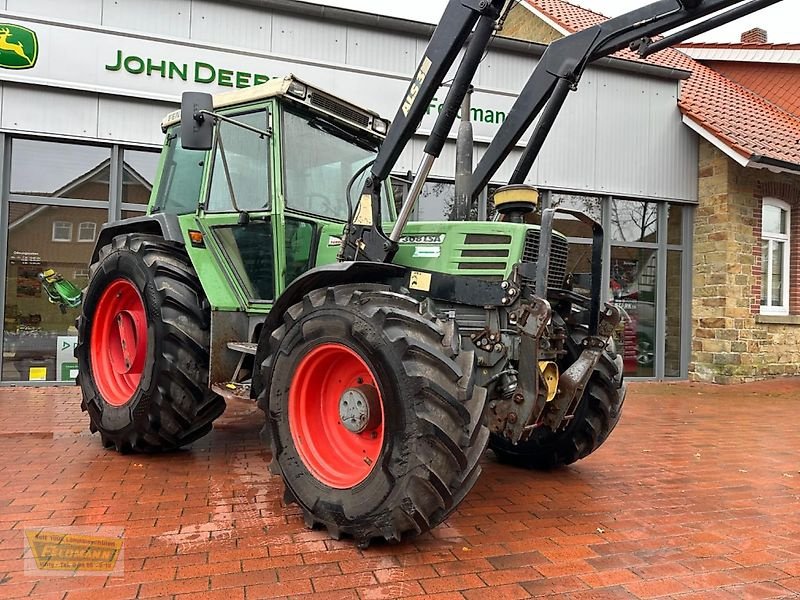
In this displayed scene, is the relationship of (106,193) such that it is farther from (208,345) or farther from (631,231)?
(631,231)

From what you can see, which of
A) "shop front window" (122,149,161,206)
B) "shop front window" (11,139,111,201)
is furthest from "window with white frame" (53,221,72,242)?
"shop front window" (122,149,161,206)

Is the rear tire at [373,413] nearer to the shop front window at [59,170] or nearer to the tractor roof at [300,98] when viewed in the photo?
the tractor roof at [300,98]

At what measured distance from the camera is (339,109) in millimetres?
4512

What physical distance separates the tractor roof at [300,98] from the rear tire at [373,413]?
162 centimetres

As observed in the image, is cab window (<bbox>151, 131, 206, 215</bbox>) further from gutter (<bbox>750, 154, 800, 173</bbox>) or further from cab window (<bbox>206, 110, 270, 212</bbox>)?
gutter (<bbox>750, 154, 800, 173</bbox>)

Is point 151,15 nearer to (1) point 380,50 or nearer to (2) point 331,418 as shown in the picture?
(1) point 380,50

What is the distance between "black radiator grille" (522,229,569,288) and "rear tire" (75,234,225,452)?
7.42 ft

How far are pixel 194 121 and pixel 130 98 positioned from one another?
4787mm

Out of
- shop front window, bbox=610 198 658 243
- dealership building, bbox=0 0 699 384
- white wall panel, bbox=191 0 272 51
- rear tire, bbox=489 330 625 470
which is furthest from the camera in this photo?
shop front window, bbox=610 198 658 243

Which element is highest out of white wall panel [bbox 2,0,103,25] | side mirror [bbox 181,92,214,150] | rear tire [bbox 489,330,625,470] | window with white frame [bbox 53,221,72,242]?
white wall panel [bbox 2,0,103,25]

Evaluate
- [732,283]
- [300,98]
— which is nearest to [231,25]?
[300,98]

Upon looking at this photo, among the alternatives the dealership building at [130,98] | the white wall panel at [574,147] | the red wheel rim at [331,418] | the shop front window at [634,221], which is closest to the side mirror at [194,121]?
the red wheel rim at [331,418]

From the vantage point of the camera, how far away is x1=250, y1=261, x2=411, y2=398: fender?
3.42 meters

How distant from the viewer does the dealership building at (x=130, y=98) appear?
25.2 feet
